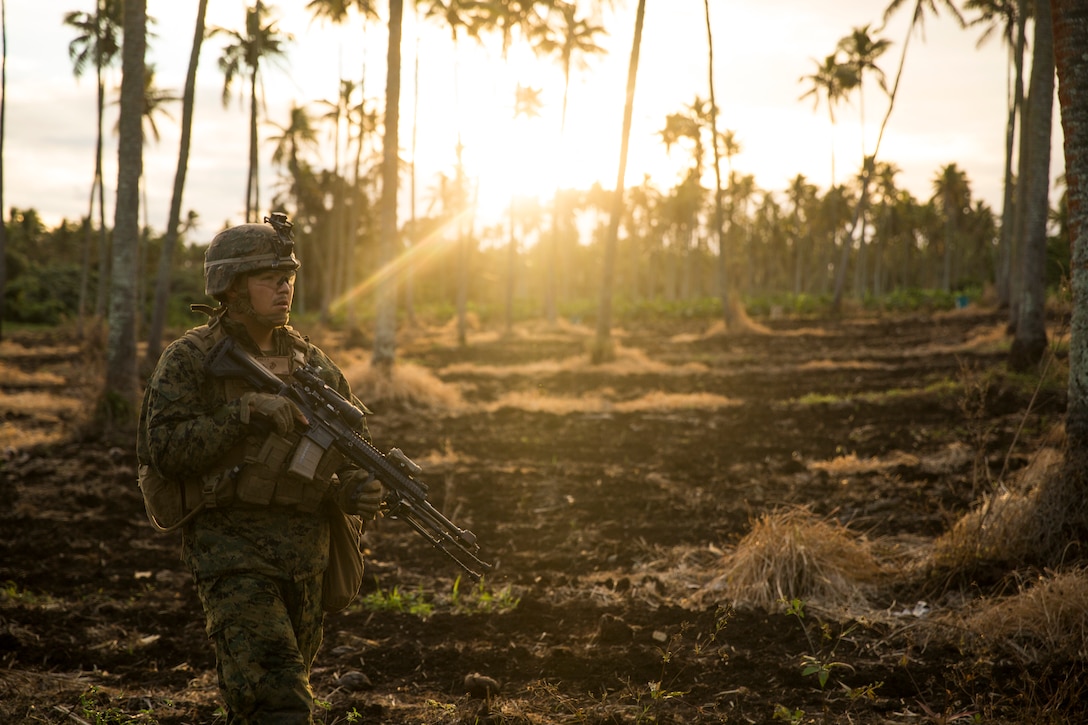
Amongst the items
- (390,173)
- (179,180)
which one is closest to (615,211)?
(390,173)

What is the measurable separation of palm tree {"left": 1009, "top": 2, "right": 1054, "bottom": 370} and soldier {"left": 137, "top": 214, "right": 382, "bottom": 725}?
1452cm

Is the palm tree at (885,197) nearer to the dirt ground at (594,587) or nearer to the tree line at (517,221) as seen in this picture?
the tree line at (517,221)

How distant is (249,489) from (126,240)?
10.0 m

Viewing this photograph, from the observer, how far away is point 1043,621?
441 cm

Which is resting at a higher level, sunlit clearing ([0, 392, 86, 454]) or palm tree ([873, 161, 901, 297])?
palm tree ([873, 161, 901, 297])

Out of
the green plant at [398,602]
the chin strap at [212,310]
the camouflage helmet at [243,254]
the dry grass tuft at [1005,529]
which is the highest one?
the camouflage helmet at [243,254]

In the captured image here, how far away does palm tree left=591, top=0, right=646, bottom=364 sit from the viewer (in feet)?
68.0

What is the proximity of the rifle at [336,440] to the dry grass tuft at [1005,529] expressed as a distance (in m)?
3.53

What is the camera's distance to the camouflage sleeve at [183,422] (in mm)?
2732

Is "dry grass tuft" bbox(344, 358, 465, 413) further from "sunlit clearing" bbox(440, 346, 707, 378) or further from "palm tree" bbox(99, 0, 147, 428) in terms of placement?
"sunlit clearing" bbox(440, 346, 707, 378)

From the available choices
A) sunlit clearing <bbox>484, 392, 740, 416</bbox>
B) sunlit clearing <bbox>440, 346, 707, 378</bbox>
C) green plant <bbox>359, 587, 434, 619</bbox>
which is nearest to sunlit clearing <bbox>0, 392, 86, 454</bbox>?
sunlit clearing <bbox>484, 392, 740, 416</bbox>

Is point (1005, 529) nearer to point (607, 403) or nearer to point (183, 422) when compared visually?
point (183, 422)

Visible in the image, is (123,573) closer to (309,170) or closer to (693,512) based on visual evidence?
(693,512)

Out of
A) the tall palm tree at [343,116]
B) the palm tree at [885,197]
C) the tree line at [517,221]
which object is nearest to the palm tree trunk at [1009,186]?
the tree line at [517,221]
